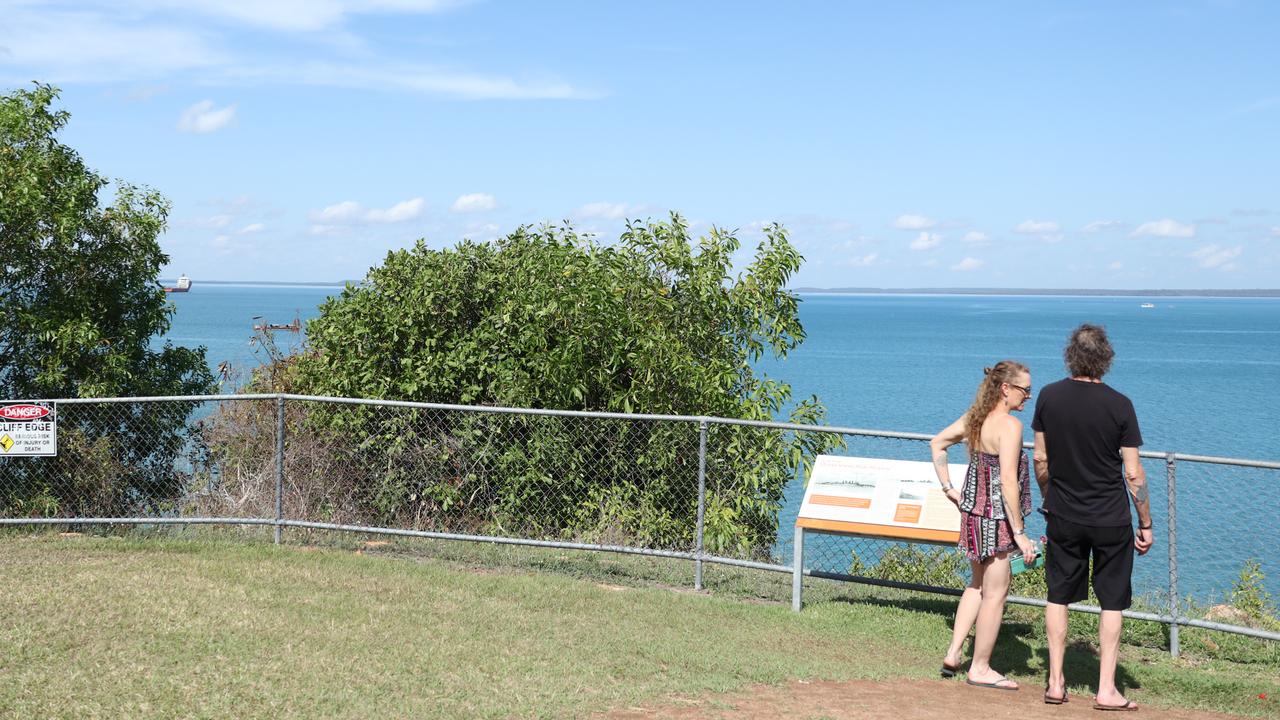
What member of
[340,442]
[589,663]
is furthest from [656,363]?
[589,663]

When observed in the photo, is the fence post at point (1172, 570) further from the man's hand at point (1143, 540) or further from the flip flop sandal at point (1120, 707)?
the flip flop sandal at point (1120, 707)

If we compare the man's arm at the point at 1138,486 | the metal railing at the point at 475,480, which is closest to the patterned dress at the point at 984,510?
the man's arm at the point at 1138,486

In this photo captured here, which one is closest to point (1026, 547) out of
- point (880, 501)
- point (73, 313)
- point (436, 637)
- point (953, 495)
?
point (953, 495)

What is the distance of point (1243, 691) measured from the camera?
686 cm

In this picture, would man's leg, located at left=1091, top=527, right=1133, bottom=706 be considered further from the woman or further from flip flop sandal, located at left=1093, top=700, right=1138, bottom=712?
the woman

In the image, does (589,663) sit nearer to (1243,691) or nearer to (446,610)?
(446,610)

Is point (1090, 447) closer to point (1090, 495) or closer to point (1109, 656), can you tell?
point (1090, 495)

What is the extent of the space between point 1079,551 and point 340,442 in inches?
280

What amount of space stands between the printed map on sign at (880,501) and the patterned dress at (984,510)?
877 mm

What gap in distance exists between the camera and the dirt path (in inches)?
236

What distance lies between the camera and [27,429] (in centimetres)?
1002

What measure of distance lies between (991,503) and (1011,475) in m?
0.20

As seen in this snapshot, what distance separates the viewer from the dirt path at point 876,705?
5996 millimetres

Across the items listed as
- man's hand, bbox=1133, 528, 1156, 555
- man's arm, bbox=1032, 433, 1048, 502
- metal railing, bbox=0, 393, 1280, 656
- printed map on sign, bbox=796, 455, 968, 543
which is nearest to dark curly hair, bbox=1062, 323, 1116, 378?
man's arm, bbox=1032, 433, 1048, 502
